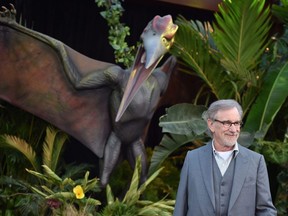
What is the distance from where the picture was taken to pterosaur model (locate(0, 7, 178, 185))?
6.57m

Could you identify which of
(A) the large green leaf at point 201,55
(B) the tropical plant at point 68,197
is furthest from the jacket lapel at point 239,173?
(A) the large green leaf at point 201,55

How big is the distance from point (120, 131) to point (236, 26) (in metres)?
1.52

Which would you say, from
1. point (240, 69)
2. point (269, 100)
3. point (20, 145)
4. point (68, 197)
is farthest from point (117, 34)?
point (68, 197)

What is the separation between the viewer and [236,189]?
322 cm

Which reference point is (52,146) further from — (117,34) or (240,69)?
(240,69)

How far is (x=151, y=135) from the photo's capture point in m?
9.18

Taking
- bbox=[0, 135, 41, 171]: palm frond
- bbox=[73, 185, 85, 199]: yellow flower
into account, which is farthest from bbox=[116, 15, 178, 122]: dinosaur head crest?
bbox=[0, 135, 41, 171]: palm frond

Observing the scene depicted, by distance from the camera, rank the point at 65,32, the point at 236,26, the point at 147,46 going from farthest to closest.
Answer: the point at 65,32 → the point at 236,26 → the point at 147,46

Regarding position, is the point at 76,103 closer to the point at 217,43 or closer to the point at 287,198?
the point at 217,43

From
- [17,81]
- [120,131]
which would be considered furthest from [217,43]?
[17,81]

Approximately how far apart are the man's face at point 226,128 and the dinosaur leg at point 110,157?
3530mm

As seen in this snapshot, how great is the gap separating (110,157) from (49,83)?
0.90 m

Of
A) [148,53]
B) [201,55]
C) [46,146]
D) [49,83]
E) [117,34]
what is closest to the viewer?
[148,53]

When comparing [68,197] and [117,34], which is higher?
[117,34]
